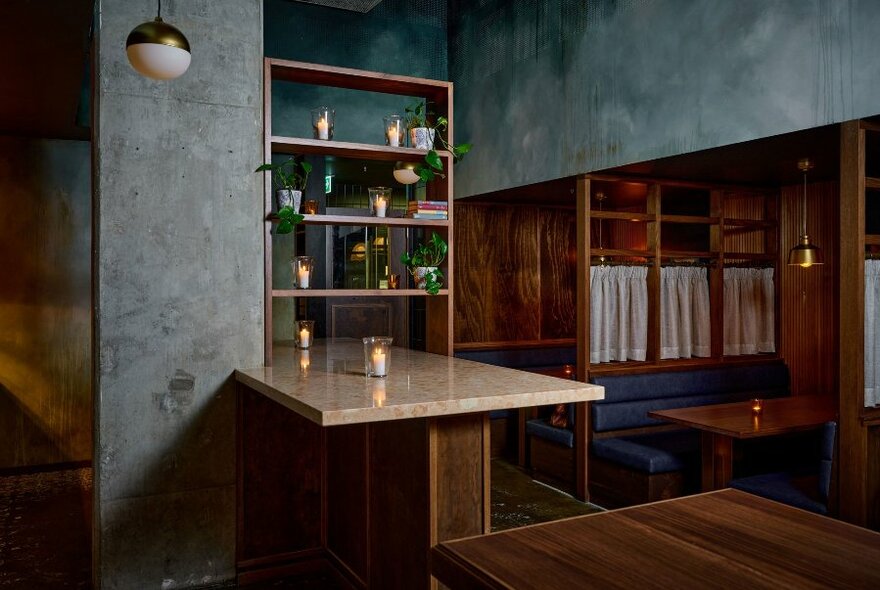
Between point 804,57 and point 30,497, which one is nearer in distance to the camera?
point 804,57

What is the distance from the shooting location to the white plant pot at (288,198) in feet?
12.2

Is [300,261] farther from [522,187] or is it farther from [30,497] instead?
[30,497]

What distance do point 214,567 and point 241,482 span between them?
1.43 feet

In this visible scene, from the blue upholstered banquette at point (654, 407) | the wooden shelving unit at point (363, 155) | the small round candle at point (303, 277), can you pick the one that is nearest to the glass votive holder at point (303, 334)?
the wooden shelving unit at point (363, 155)

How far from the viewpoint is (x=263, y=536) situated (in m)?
3.73

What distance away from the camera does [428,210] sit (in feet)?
13.3

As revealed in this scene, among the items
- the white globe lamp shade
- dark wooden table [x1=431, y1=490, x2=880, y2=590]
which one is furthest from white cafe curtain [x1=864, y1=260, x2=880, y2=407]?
the white globe lamp shade

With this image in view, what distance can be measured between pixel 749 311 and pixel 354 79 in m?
4.18

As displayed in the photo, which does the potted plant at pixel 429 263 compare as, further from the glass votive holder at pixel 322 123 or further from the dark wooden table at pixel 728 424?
the dark wooden table at pixel 728 424

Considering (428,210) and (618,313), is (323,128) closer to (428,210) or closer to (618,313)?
(428,210)

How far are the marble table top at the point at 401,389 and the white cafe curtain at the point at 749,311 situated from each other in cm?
345

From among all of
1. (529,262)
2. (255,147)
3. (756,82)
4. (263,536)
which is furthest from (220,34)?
(529,262)

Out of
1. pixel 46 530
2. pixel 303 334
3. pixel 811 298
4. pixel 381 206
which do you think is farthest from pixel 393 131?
pixel 811 298

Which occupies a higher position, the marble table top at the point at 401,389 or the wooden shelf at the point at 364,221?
the wooden shelf at the point at 364,221
